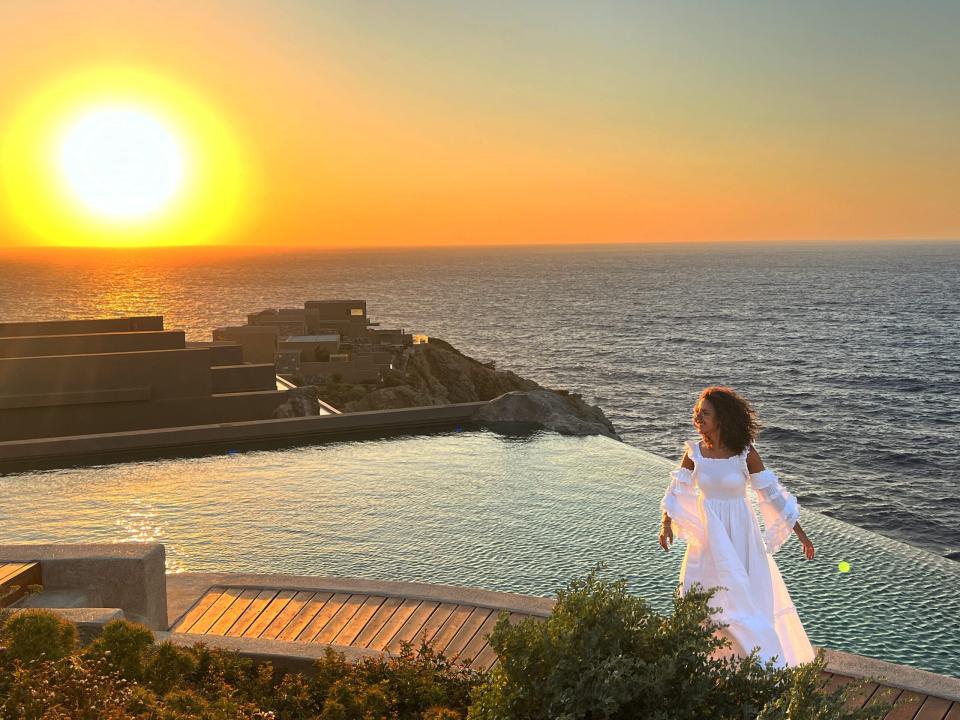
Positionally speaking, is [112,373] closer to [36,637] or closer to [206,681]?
[36,637]

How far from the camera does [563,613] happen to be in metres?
4.42

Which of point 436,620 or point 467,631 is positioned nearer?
point 467,631

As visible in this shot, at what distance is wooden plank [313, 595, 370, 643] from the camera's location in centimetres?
761

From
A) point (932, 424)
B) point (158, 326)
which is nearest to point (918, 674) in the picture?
point (158, 326)

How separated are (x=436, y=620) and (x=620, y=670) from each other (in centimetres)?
399

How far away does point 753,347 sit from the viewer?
7756cm

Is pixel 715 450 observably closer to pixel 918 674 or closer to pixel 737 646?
pixel 737 646

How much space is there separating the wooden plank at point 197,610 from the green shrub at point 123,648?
2.15 metres

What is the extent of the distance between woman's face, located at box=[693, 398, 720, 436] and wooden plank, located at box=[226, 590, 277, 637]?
469 cm

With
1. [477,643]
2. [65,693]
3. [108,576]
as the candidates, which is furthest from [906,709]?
[108,576]

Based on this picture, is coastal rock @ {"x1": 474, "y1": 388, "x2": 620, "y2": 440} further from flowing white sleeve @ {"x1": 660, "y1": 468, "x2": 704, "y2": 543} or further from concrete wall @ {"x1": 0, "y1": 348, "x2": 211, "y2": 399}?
flowing white sleeve @ {"x1": 660, "y1": 468, "x2": 704, "y2": 543}

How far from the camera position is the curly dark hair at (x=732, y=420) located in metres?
A: 5.75

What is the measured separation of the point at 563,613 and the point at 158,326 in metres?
27.4

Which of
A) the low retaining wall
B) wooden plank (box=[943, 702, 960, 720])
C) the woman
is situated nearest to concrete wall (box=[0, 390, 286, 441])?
the low retaining wall
